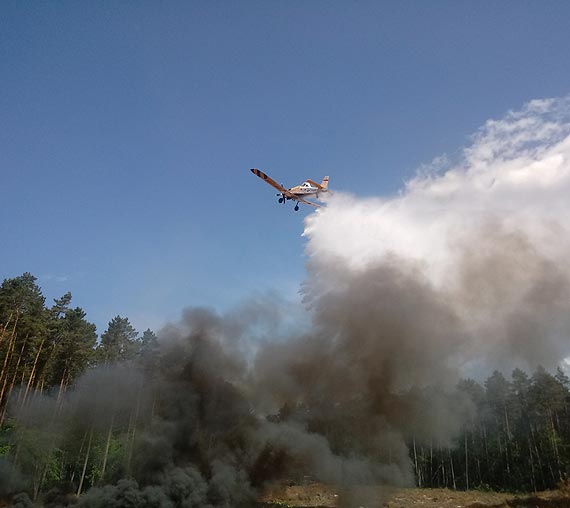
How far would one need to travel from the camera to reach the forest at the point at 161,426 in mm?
49750

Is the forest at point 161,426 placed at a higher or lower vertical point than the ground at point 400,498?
higher

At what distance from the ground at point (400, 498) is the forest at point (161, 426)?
545 cm

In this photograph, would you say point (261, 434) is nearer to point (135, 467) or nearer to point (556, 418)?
point (135, 467)

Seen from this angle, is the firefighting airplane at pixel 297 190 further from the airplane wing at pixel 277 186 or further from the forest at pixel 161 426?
the forest at pixel 161 426

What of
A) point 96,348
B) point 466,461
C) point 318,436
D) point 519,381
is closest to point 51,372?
point 96,348

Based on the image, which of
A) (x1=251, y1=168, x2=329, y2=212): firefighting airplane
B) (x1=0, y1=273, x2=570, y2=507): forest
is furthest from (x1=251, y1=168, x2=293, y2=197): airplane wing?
(x1=0, y1=273, x2=570, y2=507): forest

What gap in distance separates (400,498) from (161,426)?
42492mm

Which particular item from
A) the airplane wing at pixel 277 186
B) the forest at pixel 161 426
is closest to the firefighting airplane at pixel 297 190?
the airplane wing at pixel 277 186

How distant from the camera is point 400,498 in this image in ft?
235

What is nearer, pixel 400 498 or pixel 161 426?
pixel 161 426

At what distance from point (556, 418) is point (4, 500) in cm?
10030

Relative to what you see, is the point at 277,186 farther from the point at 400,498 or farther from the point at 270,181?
the point at 400,498

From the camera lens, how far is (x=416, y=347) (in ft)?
171

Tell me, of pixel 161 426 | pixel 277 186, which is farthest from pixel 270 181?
pixel 161 426
